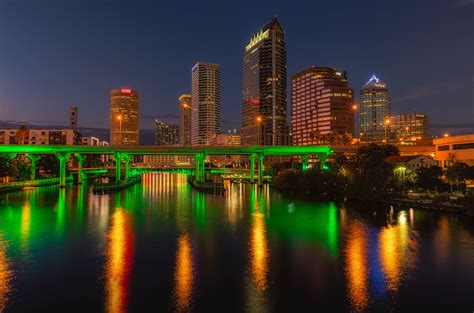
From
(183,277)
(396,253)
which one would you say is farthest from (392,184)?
(183,277)

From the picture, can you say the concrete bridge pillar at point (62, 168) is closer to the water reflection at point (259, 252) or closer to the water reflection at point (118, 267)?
the water reflection at point (118, 267)

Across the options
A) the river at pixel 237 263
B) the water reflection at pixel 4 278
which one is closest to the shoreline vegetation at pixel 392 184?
the river at pixel 237 263

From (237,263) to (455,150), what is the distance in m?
101

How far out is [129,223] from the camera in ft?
157

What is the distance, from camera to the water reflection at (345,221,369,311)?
22.1 meters

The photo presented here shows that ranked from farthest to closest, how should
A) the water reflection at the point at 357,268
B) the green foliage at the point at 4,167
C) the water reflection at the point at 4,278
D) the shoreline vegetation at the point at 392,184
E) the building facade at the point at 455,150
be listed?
the green foliage at the point at 4,167, the building facade at the point at 455,150, the shoreline vegetation at the point at 392,184, the water reflection at the point at 357,268, the water reflection at the point at 4,278

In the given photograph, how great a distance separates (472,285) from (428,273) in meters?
2.92

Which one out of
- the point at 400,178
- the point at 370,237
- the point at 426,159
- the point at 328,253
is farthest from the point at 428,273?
the point at 426,159

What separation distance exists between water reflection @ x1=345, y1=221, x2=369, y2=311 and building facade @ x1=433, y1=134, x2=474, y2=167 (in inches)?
2819

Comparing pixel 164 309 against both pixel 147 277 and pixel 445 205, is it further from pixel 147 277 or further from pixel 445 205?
pixel 445 205

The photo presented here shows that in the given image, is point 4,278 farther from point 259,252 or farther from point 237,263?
point 259,252

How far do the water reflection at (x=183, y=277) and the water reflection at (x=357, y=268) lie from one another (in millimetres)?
9697

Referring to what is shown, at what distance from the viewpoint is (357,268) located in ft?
91.5

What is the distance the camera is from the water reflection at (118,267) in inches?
838
